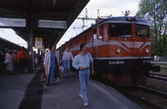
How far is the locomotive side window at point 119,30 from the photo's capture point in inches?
428

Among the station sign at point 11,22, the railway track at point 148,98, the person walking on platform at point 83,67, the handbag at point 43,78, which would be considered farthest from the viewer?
the station sign at point 11,22

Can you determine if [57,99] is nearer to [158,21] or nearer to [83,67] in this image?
[83,67]

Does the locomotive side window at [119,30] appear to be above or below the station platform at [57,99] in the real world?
above

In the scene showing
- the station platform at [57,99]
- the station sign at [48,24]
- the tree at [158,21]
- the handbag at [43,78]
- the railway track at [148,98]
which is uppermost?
the tree at [158,21]

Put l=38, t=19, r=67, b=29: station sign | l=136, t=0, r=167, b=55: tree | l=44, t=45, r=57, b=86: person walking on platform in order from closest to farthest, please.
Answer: l=44, t=45, r=57, b=86: person walking on platform < l=38, t=19, r=67, b=29: station sign < l=136, t=0, r=167, b=55: tree

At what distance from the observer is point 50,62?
9945 millimetres

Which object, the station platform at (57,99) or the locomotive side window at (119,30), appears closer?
the station platform at (57,99)

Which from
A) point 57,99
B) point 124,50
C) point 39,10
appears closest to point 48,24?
point 39,10

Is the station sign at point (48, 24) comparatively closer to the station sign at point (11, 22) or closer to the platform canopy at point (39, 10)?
the platform canopy at point (39, 10)

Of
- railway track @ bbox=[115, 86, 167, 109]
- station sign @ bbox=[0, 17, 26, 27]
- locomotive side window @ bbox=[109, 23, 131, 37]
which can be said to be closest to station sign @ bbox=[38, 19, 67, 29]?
station sign @ bbox=[0, 17, 26, 27]

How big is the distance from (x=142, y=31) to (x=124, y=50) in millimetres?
1606

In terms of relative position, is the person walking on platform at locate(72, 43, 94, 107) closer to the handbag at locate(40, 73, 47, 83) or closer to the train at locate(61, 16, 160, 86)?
the train at locate(61, 16, 160, 86)

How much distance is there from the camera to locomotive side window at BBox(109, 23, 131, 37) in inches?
428

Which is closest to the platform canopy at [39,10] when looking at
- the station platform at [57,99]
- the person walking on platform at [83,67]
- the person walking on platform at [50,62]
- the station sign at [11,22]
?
the station sign at [11,22]
